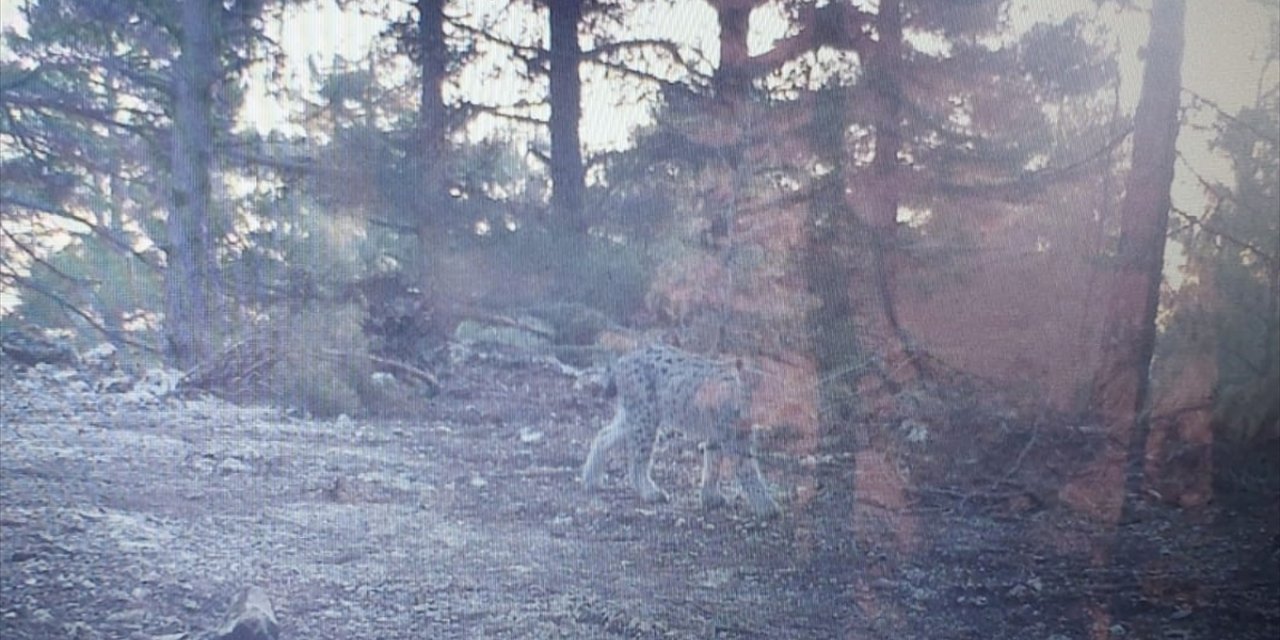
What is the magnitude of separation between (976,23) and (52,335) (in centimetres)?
143

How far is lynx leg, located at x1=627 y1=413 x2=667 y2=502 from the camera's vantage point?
1.50m

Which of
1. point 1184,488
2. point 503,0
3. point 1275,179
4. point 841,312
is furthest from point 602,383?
point 1275,179

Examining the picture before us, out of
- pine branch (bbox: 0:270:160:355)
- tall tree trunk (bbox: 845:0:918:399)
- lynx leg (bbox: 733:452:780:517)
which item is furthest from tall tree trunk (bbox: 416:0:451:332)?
tall tree trunk (bbox: 845:0:918:399)

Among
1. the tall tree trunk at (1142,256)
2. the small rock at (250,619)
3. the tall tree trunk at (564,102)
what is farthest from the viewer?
the tall tree trunk at (1142,256)

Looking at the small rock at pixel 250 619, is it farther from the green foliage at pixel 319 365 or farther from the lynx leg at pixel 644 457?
the lynx leg at pixel 644 457

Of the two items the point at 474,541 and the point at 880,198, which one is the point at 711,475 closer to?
the point at 474,541

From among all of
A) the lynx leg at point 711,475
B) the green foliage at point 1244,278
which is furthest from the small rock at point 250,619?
the green foliage at point 1244,278

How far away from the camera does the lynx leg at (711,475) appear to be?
1.52 meters

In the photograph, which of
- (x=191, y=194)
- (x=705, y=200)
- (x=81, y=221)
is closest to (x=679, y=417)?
(x=705, y=200)

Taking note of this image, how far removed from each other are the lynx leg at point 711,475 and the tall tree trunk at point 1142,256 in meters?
0.66

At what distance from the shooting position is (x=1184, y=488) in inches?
66.7

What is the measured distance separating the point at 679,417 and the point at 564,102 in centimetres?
52

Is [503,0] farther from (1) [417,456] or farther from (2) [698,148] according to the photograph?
(1) [417,456]

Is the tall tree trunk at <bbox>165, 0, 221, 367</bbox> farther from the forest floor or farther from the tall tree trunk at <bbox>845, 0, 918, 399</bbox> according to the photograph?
the tall tree trunk at <bbox>845, 0, 918, 399</bbox>
